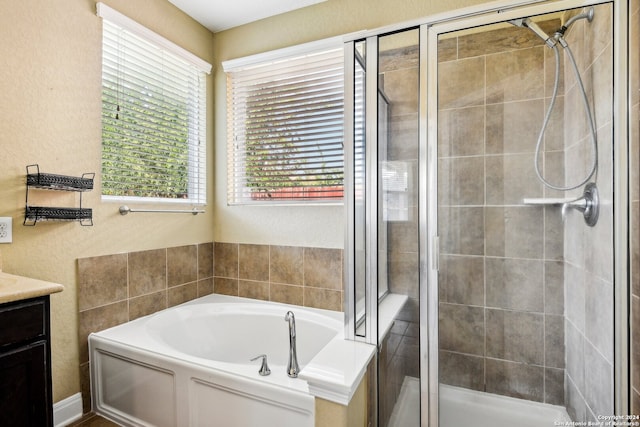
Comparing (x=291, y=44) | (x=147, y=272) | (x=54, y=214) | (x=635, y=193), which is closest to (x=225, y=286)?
(x=147, y=272)

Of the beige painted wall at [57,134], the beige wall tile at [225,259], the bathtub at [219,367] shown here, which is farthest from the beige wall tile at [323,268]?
the beige painted wall at [57,134]

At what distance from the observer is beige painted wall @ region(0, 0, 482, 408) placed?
1.54 metres

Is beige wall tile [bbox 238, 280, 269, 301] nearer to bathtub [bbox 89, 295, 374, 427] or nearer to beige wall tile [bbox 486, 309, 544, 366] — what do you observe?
bathtub [bbox 89, 295, 374, 427]

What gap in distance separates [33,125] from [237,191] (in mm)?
1301

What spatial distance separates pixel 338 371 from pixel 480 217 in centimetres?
97

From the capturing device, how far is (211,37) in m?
2.71

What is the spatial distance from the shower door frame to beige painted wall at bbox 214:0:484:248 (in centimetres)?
85

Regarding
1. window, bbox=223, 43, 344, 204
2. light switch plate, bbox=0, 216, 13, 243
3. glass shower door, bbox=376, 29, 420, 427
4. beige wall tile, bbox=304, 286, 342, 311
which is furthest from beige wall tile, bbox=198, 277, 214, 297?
glass shower door, bbox=376, 29, 420, 427

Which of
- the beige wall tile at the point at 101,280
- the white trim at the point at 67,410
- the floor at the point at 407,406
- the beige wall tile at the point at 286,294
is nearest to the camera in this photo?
the floor at the point at 407,406

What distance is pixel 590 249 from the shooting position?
134 cm

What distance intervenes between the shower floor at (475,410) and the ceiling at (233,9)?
2525mm

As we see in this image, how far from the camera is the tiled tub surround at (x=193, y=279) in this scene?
186 cm

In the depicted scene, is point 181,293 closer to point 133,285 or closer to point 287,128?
point 133,285

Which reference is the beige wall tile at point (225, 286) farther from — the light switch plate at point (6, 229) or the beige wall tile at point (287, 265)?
the light switch plate at point (6, 229)
